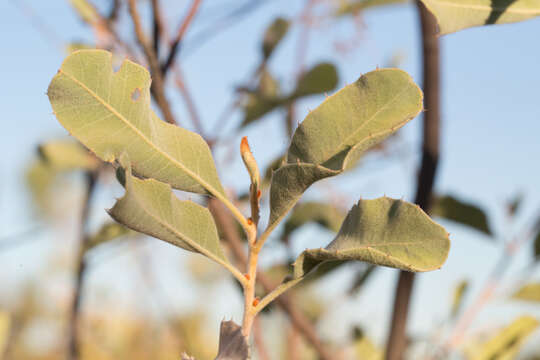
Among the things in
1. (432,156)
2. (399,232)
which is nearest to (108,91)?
(399,232)

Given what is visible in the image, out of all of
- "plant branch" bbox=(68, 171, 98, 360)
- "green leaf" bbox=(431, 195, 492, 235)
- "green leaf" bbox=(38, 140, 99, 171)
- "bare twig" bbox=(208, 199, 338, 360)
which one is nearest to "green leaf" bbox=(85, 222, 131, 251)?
"bare twig" bbox=(208, 199, 338, 360)

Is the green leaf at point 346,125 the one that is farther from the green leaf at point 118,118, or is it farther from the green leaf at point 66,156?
the green leaf at point 66,156

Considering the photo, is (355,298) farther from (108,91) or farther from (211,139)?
(108,91)

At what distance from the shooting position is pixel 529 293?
81cm

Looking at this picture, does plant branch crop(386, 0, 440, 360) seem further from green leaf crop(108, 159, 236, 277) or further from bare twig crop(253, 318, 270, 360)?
green leaf crop(108, 159, 236, 277)

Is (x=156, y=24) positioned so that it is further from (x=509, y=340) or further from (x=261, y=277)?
(x=509, y=340)

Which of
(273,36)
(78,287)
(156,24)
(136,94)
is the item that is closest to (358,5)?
(273,36)

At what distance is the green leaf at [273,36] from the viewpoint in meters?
0.81

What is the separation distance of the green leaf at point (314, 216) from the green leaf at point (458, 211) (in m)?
0.14

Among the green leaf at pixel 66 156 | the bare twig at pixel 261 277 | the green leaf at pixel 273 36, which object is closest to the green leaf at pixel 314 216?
Result: the bare twig at pixel 261 277

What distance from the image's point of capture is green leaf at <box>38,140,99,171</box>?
0.93 m

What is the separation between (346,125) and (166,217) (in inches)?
4.0

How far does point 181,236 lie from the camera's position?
0.93 feet

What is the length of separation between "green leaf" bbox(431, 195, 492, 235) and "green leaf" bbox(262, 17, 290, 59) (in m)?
0.32
